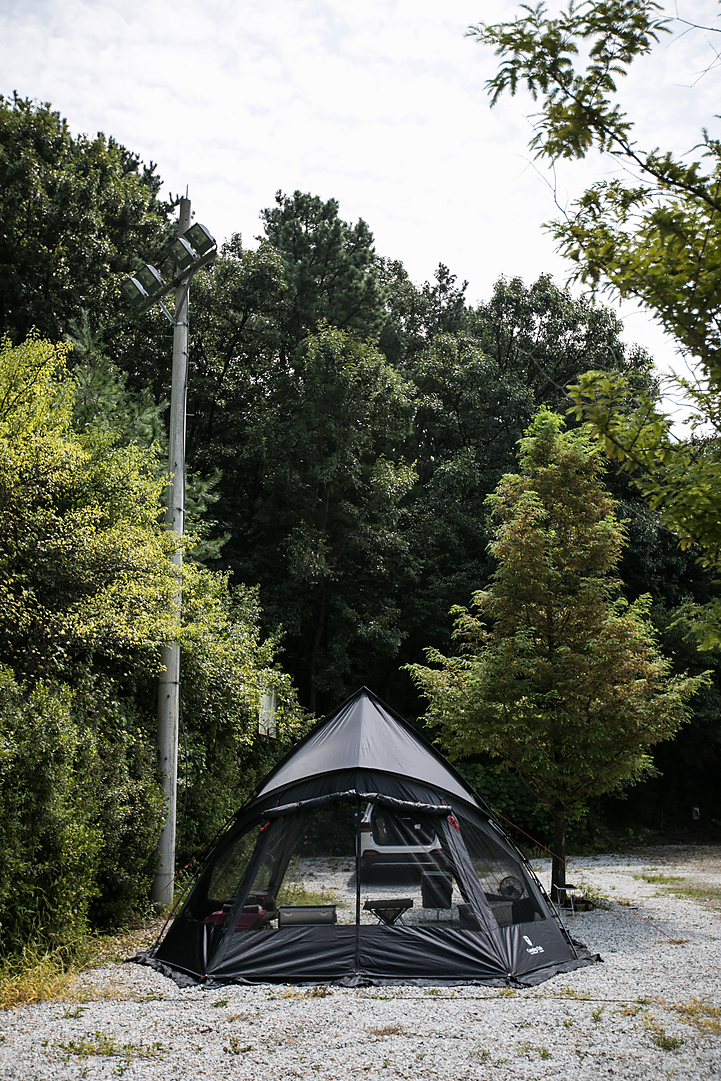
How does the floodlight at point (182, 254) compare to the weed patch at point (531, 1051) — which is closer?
Answer: the weed patch at point (531, 1051)

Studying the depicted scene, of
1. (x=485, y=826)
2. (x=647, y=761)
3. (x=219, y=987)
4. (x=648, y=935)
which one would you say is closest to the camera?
(x=219, y=987)

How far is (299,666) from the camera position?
22.9 metres

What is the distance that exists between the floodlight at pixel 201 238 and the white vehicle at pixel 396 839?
684cm

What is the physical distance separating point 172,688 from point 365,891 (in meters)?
3.64

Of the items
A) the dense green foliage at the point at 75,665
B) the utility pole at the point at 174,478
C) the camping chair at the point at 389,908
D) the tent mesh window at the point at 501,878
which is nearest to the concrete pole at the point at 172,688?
the utility pole at the point at 174,478

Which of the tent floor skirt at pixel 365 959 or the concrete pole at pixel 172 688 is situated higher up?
the concrete pole at pixel 172 688

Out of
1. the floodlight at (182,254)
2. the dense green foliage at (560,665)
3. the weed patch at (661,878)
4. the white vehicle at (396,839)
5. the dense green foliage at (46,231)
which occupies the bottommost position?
the weed patch at (661,878)

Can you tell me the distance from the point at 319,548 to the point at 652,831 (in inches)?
504

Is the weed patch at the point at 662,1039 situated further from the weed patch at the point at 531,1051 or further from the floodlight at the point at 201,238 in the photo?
the floodlight at the point at 201,238

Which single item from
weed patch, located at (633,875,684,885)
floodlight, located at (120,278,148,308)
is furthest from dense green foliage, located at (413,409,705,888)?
floodlight, located at (120,278,148,308)

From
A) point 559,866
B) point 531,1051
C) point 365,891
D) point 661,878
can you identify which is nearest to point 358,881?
point 365,891

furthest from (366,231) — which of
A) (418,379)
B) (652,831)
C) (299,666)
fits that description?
(652,831)

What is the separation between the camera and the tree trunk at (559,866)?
10328mm

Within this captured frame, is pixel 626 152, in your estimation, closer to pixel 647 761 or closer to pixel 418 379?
pixel 647 761
